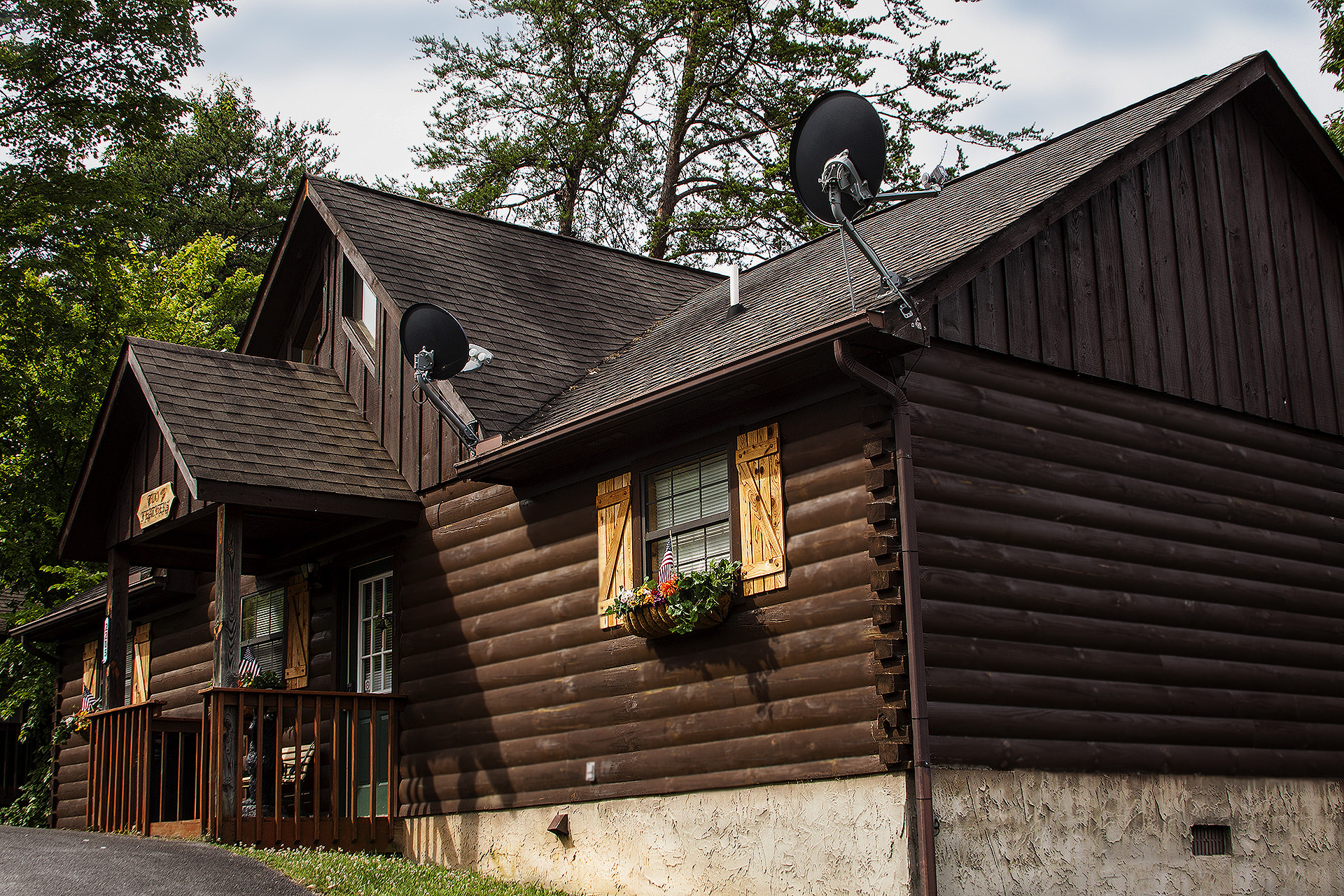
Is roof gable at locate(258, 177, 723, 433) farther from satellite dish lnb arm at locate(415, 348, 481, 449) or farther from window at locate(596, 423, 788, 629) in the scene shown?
window at locate(596, 423, 788, 629)

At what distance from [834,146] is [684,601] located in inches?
129

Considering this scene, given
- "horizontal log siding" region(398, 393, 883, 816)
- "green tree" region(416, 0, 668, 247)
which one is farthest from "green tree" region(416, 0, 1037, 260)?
"horizontal log siding" region(398, 393, 883, 816)

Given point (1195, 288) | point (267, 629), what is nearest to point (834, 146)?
point (1195, 288)

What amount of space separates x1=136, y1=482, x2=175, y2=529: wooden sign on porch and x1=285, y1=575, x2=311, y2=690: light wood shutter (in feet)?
5.78

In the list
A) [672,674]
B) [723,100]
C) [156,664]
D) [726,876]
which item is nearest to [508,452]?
[672,674]

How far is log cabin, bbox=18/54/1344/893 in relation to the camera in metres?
8.85

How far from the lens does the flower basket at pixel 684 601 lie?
9.48 metres

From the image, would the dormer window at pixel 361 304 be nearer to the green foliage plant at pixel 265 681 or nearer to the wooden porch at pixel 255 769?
the green foliage plant at pixel 265 681

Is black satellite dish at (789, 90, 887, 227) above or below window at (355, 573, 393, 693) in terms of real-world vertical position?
above

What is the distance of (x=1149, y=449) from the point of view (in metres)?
10.7

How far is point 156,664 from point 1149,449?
470 inches

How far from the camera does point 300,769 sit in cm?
1179

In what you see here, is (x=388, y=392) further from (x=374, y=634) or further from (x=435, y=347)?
(x=374, y=634)

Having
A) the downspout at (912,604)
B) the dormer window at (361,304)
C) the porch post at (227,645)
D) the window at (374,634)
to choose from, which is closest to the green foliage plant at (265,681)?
the window at (374,634)
